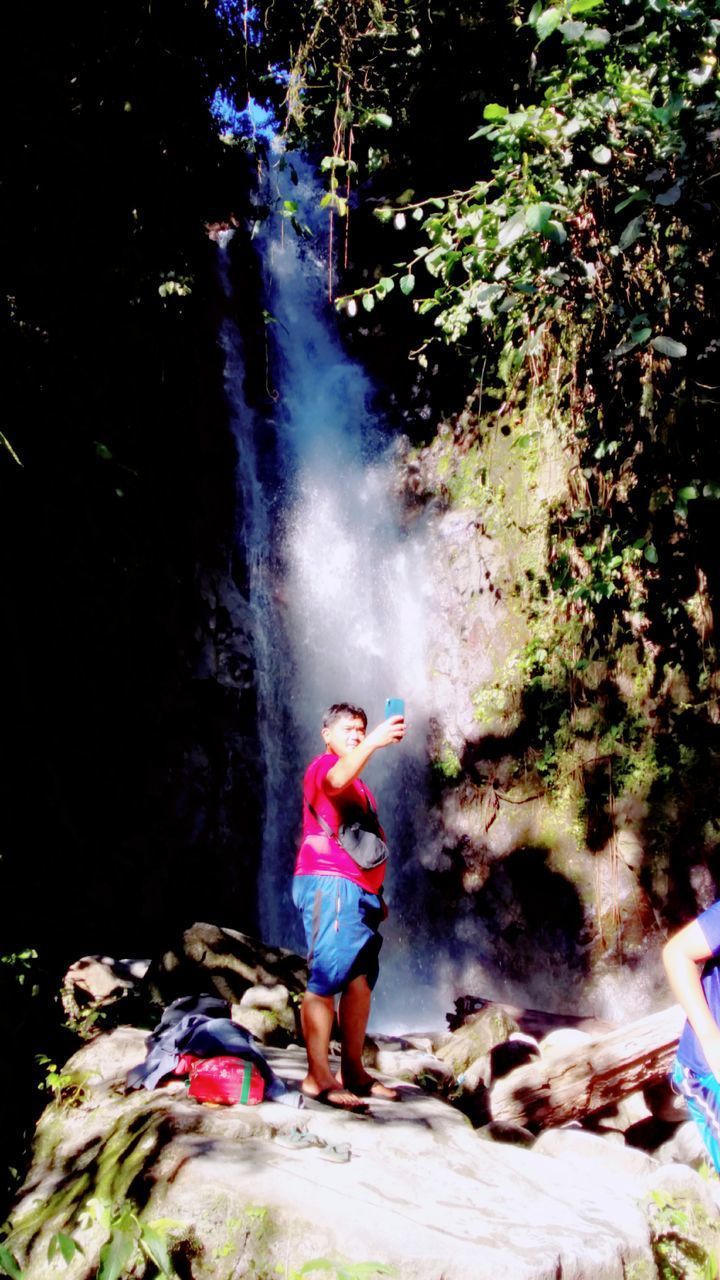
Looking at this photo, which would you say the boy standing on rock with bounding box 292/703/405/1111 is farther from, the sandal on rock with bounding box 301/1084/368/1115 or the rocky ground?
the rocky ground

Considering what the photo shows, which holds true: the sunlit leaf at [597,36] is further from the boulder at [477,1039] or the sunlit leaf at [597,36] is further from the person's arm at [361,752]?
the boulder at [477,1039]

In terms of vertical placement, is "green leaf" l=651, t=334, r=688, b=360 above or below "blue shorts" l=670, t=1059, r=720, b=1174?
above

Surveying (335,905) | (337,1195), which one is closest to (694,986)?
(337,1195)

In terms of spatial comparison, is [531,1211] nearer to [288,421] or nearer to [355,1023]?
[355,1023]

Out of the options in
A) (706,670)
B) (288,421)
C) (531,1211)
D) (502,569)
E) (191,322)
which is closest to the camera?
(531,1211)

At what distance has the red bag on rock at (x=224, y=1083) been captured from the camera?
2846 millimetres

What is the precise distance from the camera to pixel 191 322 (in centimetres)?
973

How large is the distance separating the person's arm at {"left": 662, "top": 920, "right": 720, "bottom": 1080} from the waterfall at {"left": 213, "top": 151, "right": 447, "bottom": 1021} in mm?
6774

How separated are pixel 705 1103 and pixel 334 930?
57.1 inches

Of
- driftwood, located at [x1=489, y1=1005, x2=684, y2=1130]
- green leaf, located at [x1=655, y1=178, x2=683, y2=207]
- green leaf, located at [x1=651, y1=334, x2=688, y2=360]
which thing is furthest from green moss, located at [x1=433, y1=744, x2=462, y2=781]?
green leaf, located at [x1=655, y1=178, x2=683, y2=207]

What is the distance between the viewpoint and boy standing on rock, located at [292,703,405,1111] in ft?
10.0

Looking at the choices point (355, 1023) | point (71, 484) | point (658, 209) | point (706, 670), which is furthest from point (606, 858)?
point (71, 484)

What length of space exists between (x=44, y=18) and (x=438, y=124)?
5.47m

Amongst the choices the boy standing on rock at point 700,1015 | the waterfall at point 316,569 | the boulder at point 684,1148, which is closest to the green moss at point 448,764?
the waterfall at point 316,569
